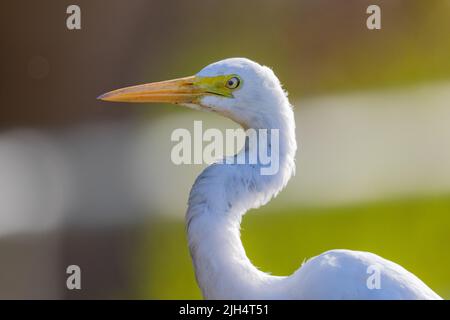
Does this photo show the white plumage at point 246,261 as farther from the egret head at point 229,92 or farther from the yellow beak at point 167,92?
the yellow beak at point 167,92

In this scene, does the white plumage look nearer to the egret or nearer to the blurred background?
the egret

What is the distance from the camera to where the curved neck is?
138cm

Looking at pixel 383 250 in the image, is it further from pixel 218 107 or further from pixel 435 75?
pixel 218 107

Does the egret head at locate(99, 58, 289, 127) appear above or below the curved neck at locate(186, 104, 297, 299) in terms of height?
above

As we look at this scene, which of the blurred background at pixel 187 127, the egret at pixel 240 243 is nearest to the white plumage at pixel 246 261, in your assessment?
the egret at pixel 240 243

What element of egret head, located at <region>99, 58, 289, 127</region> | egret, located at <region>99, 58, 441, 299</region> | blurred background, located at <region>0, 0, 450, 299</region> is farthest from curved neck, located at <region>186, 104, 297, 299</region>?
blurred background, located at <region>0, 0, 450, 299</region>

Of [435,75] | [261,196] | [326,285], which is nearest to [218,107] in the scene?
[261,196]

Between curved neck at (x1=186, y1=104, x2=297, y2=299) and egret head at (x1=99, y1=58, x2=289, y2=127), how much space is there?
0.40 feet

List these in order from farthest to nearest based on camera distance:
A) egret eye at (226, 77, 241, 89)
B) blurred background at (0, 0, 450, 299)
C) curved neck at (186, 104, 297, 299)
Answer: blurred background at (0, 0, 450, 299)
egret eye at (226, 77, 241, 89)
curved neck at (186, 104, 297, 299)

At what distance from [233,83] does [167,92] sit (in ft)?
0.46

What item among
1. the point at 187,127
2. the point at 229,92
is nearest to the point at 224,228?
the point at 229,92

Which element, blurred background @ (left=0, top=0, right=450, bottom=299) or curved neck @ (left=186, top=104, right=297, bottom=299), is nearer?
curved neck @ (left=186, top=104, right=297, bottom=299)

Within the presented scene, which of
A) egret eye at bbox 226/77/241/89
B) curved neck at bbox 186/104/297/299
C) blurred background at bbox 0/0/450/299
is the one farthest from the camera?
blurred background at bbox 0/0/450/299

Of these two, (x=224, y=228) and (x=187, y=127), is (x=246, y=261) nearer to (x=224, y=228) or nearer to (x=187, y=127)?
(x=224, y=228)
